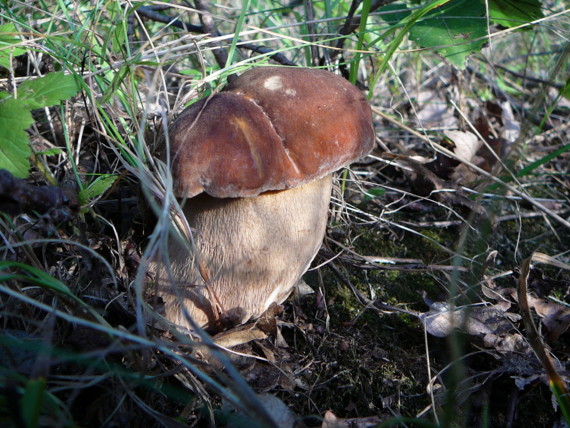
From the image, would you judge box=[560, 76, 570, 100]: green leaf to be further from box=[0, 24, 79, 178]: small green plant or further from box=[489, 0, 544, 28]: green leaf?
box=[0, 24, 79, 178]: small green plant

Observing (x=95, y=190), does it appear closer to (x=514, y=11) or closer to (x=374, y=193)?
(x=374, y=193)

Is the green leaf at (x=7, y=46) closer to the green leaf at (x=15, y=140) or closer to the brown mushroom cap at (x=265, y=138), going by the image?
the green leaf at (x=15, y=140)

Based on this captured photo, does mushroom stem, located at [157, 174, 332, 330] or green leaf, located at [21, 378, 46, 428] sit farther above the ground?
green leaf, located at [21, 378, 46, 428]

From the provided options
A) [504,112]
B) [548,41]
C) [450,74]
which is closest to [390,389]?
[504,112]

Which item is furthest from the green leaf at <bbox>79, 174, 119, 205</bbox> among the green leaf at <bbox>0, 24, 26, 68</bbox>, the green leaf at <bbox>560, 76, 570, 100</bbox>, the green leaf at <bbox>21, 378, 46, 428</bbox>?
the green leaf at <bbox>560, 76, 570, 100</bbox>

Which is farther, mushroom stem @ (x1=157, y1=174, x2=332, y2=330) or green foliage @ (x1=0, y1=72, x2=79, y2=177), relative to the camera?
mushroom stem @ (x1=157, y1=174, x2=332, y2=330)

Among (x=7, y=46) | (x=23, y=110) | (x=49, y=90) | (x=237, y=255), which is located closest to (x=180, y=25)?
(x=7, y=46)
